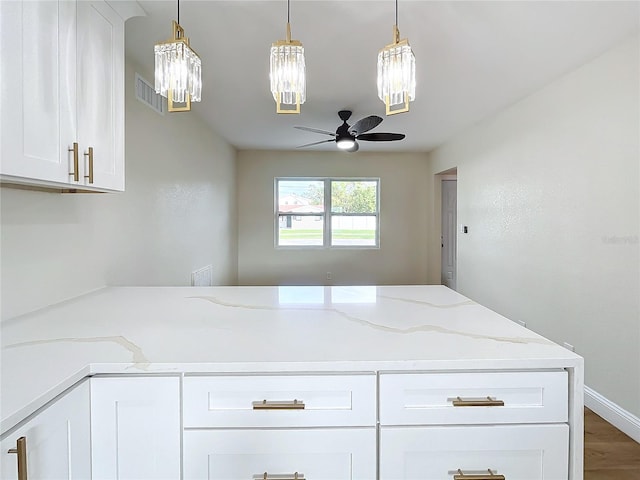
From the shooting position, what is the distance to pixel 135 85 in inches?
102

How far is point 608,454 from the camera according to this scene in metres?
2.17

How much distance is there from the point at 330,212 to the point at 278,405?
19.0ft

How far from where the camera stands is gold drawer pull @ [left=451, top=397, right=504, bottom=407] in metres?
1.04

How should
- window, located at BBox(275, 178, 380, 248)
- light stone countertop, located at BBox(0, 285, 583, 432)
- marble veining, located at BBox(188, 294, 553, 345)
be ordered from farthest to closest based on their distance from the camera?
window, located at BBox(275, 178, 380, 248) → marble veining, located at BBox(188, 294, 553, 345) → light stone countertop, located at BBox(0, 285, 583, 432)

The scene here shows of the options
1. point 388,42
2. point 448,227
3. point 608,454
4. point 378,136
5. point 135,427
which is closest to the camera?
point 135,427

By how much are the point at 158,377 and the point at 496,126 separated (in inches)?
168

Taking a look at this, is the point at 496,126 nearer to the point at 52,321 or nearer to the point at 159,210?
the point at 159,210

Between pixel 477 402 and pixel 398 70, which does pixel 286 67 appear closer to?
pixel 398 70

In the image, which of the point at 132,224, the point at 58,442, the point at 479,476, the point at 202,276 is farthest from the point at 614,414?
the point at 202,276

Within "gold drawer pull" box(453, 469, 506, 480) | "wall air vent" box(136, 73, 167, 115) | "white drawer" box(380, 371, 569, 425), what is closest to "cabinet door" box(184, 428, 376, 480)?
"white drawer" box(380, 371, 569, 425)

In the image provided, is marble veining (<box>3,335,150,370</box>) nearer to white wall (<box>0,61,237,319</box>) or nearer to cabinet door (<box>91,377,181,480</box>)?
cabinet door (<box>91,377,181,480</box>)

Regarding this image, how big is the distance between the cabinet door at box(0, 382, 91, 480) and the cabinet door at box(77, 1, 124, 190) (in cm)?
86

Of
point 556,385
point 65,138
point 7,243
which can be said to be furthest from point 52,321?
point 556,385

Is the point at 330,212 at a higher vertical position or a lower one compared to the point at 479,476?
higher
